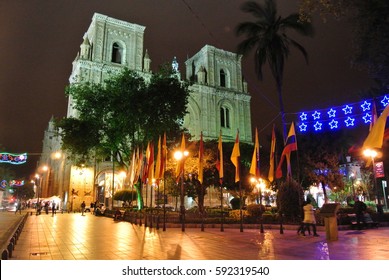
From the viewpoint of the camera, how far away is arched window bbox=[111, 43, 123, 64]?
1925 inches

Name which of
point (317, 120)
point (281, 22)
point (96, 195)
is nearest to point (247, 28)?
point (281, 22)

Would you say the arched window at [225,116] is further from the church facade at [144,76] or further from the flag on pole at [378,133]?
the flag on pole at [378,133]

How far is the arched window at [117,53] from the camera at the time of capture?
48.9 meters

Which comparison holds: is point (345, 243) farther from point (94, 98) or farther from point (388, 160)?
point (388, 160)

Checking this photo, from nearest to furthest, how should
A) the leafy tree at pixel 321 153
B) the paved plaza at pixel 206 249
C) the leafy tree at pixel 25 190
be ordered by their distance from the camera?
the paved plaza at pixel 206 249 → the leafy tree at pixel 321 153 → the leafy tree at pixel 25 190

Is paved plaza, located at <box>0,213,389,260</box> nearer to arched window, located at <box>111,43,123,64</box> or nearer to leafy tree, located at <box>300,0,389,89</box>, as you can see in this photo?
leafy tree, located at <box>300,0,389,89</box>

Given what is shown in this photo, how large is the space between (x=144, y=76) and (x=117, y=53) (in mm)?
5494

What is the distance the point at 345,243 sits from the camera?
1069 centimetres

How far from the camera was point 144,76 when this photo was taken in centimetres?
4875

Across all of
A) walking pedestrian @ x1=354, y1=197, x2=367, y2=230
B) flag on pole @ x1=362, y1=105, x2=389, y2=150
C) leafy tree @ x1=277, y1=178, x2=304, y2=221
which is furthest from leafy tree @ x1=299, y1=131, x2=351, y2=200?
flag on pole @ x1=362, y1=105, x2=389, y2=150

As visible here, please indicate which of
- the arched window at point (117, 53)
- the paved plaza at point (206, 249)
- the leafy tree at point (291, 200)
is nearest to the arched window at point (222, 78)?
the arched window at point (117, 53)

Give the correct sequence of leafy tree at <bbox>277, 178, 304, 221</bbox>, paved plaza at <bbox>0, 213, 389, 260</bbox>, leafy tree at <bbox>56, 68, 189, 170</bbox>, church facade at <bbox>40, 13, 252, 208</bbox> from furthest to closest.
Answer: church facade at <bbox>40, 13, 252, 208</bbox> < leafy tree at <bbox>56, 68, 189, 170</bbox> < leafy tree at <bbox>277, 178, 304, 221</bbox> < paved plaza at <bbox>0, 213, 389, 260</bbox>
